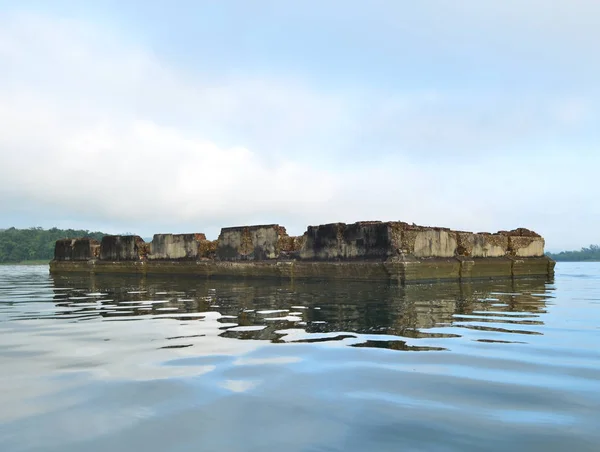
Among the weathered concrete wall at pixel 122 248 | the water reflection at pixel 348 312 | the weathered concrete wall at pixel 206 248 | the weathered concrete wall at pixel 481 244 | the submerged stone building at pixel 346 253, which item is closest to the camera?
the water reflection at pixel 348 312

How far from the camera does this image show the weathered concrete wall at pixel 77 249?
679 inches

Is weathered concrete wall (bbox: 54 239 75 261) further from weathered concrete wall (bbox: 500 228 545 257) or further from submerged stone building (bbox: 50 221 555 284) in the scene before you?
weathered concrete wall (bbox: 500 228 545 257)

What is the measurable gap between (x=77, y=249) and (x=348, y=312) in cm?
1475

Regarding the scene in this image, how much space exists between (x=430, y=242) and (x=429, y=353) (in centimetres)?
745

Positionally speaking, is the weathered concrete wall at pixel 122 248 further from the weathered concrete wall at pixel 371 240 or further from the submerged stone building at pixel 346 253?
the weathered concrete wall at pixel 371 240

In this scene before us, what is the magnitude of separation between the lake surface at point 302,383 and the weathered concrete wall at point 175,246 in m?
8.17

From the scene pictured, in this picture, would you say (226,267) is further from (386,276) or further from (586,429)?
(586,429)

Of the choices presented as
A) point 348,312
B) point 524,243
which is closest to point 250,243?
point 348,312

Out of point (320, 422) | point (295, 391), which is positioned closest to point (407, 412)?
point (320, 422)

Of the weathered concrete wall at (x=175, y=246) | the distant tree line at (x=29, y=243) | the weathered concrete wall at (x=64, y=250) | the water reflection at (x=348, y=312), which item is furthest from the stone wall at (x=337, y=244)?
the distant tree line at (x=29, y=243)

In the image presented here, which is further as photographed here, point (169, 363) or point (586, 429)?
point (169, 363)

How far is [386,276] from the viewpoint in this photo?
9656 mm

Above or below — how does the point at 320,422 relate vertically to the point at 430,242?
below

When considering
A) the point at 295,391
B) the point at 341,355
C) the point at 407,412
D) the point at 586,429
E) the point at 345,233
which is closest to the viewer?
the point at 586,429
